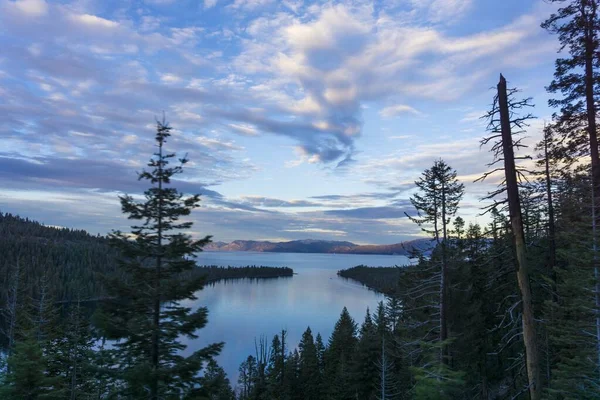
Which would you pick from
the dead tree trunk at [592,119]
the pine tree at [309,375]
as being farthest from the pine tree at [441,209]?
the pine tree at [309,375]

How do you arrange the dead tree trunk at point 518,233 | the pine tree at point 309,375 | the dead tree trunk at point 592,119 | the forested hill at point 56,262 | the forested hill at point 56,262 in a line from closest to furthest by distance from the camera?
the dead tree trunk at point 518,233
the dead tree trunk at point 592,119
the pine tree at point 309,375
the forested hill at point 56,262
the forested hill at point 56,262

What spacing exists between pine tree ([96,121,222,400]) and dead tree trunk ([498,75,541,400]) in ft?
27.5

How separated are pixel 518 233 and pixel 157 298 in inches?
397

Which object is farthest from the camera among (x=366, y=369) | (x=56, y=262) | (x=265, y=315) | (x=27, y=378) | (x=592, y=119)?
(x=56, y=262)

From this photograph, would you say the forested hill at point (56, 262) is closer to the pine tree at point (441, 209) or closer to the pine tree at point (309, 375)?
the pine tree at point (309, 375)

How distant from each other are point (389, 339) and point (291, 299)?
10195cm

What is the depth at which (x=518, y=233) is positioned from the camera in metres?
8.69

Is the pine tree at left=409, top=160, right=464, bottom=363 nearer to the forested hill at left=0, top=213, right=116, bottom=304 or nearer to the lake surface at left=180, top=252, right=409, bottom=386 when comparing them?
the lake surface at left=180, top=252, right=409, bottom=386

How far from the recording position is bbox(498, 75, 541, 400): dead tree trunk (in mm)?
8547

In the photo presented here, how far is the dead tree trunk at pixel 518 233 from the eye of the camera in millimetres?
8547

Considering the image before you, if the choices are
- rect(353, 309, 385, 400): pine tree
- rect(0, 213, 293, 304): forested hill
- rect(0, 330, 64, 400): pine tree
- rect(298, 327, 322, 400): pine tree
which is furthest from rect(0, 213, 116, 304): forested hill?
rect(0, 330, 64, 400): pine tree

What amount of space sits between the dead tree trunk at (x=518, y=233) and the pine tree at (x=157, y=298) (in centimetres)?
839

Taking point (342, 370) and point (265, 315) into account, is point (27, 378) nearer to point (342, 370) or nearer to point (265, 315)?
point (342, 370)

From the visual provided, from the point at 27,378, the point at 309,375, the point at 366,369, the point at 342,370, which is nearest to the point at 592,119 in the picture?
the point at 366,369
